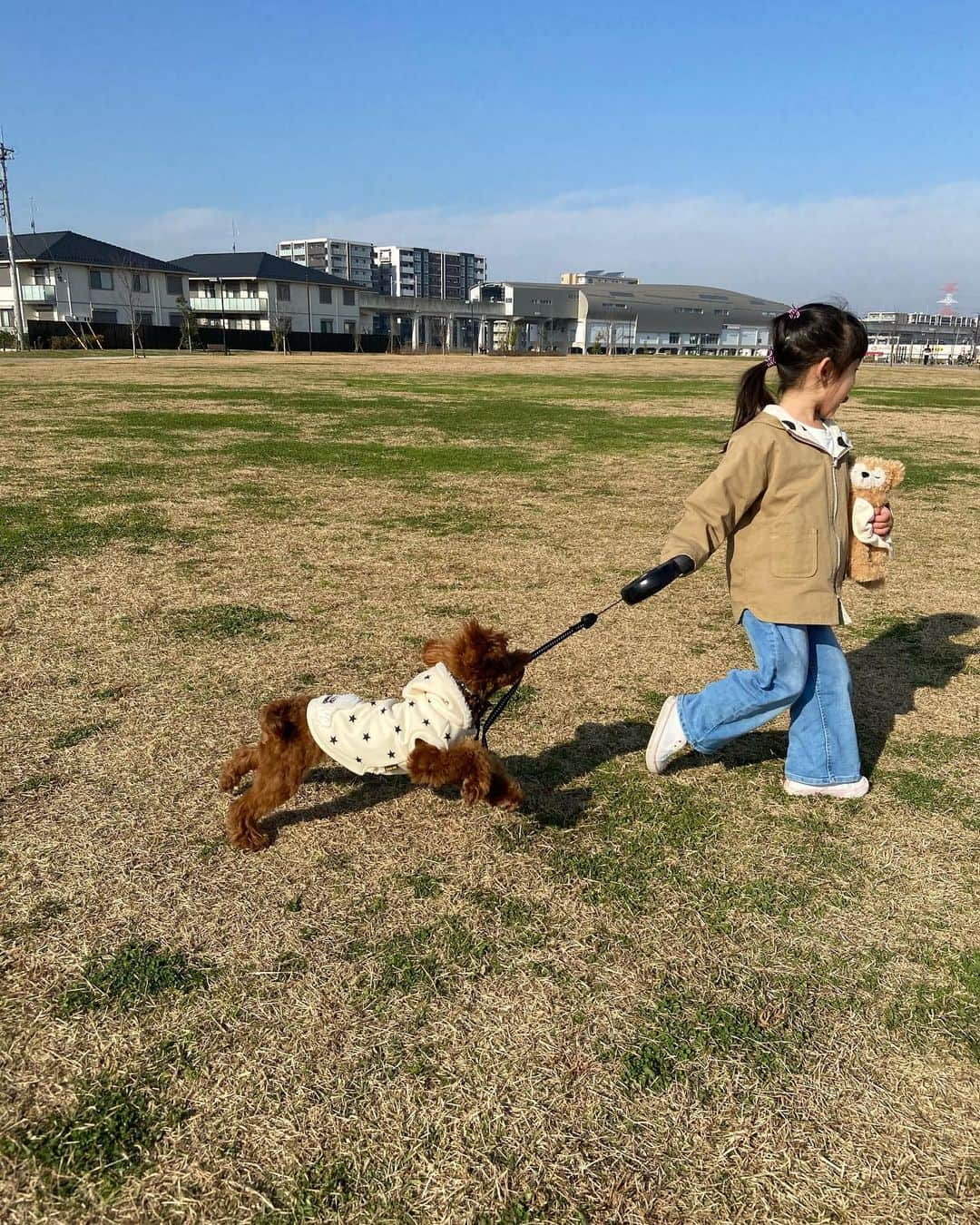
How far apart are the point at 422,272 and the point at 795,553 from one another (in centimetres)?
14919

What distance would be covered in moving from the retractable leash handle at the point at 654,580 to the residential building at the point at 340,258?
137 meters

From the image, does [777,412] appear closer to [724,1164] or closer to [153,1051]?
[724,1164]

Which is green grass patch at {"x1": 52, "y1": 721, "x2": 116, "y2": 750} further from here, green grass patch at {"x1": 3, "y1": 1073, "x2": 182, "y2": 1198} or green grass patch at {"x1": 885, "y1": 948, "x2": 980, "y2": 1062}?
green grass patch at {"x1": 885, "y1": 948, "x2": 980, "y2": 1062}

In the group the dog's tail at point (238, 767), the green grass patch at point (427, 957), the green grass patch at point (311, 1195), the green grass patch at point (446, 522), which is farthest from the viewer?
the green grass patch at point (446, 522)

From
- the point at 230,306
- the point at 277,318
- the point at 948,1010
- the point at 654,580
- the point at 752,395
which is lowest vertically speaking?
the point at 948,1010

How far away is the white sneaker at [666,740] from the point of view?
3.24m

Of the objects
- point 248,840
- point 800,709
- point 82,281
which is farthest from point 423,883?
point 82,281

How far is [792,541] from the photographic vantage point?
9.70ft

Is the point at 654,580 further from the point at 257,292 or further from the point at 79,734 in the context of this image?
the point at 257,292

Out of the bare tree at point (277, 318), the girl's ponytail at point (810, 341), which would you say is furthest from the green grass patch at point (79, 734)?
the bare tree at point (277, 318)

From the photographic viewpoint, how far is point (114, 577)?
555cm

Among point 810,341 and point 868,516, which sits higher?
point 810,341

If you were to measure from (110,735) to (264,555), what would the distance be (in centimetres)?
286

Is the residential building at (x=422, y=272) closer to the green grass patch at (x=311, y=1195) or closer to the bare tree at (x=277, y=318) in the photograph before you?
the bare tree at (x=277, y=318)
